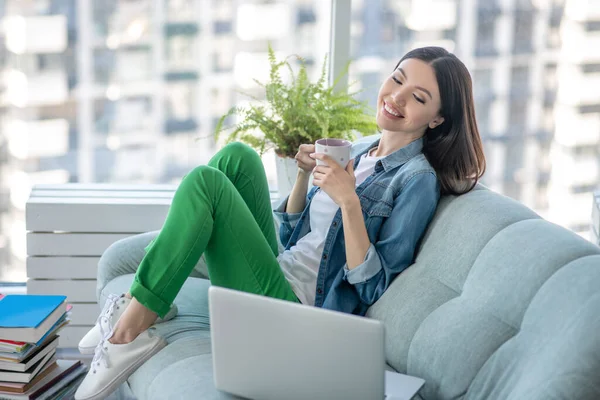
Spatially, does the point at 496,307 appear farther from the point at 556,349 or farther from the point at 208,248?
the point at 208,248

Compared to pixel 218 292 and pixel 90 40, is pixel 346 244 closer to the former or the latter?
pixel 218 292

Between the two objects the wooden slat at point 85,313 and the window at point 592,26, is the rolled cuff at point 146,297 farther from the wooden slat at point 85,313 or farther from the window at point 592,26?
the window at point 592,26

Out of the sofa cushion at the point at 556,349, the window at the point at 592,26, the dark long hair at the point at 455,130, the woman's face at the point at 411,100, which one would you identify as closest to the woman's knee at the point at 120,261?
the woman's face at the point at 411,100

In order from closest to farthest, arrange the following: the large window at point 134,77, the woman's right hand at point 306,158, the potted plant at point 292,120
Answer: the woman's right hand at point 306,158 < the potted plant at point 292,120 < the large window at point 134,77

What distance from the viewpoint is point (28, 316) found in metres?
2.20

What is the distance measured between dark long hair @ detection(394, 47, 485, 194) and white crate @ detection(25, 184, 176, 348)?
126 centimetres

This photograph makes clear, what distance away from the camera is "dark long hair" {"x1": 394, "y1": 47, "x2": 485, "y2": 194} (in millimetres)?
2238

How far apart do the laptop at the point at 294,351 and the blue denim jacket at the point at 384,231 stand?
0.42 metres

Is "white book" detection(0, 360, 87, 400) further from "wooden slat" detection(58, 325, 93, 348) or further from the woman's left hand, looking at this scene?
the woman's left hand

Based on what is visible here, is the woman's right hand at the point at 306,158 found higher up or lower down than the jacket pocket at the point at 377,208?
higher up

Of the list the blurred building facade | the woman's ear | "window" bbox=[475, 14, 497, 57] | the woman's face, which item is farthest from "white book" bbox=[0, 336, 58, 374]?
"window" bbox=[475, 14, 497, 57]

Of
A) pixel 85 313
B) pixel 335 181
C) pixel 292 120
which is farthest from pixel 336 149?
pixel 85 313

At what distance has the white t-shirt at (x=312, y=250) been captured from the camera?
2303 mm

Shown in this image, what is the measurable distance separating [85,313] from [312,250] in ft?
4.02
